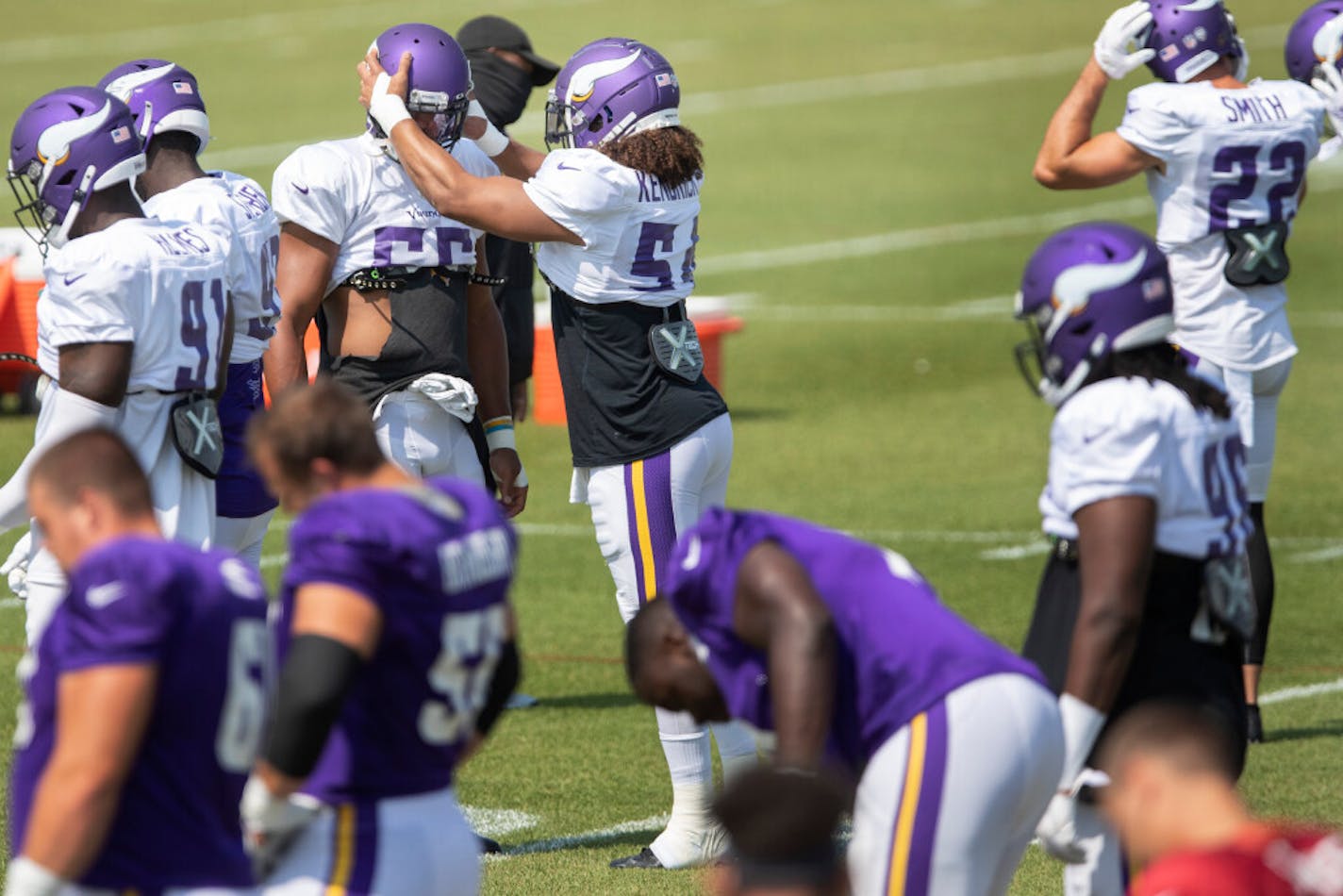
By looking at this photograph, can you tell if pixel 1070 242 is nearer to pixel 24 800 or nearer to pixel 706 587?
pixel 706 587

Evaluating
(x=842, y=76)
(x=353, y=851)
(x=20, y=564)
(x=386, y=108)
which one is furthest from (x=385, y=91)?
(x=842, y=76)

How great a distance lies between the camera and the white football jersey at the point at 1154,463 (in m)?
4.36

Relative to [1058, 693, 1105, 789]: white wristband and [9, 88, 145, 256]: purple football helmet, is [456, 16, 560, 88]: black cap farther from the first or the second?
[1058, 693, 1105, 789]: white wristband

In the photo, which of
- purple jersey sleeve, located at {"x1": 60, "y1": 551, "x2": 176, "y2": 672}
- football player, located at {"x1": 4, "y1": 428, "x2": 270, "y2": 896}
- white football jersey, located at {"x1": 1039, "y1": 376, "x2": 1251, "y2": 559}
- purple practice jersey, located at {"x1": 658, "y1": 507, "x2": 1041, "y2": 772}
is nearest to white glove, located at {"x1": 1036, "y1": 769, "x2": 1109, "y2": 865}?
purple practice jersey, located at {"x1": 658, "y1": 507, "x2": 1041, "y2": 772}

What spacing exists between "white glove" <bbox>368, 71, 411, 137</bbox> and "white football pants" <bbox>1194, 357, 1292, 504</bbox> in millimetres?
3302

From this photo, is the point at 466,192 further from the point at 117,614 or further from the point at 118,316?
the point at 117,614

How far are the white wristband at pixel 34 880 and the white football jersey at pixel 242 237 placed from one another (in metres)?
2.74

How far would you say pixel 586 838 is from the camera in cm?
714

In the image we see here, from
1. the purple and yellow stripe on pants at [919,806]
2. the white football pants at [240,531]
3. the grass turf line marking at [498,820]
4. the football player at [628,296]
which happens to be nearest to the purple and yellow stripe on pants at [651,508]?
the football player at [628,296]

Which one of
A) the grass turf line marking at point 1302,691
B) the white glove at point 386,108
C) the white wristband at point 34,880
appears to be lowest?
the grass turf line marking at point 1302,691

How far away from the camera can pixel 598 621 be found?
10.4 metres

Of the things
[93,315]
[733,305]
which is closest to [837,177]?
[733,305]

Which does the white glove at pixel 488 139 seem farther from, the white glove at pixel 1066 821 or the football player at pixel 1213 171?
the white glove at pixel 1066 821

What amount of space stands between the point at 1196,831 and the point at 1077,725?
1092 mm
